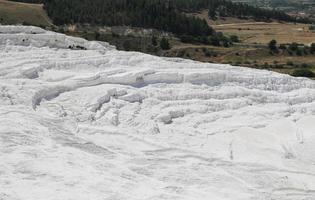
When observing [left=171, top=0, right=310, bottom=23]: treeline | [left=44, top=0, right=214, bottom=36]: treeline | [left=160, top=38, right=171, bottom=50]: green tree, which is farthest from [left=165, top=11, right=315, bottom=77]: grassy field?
[left=171, top=0, right=310, bottom=23]: treeline

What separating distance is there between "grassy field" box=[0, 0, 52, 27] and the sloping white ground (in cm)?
6871

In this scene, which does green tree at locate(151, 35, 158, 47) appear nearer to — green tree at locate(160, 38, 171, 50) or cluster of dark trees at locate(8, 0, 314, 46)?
green tree at locate(160, 38, 171, 50)

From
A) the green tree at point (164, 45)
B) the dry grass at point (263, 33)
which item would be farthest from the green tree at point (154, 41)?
the dry grass at point (263, 33)

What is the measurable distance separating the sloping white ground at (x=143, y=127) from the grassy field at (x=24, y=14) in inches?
2705

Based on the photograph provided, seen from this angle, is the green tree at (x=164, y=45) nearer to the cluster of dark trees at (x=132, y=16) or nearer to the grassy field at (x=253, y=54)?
the grassy field at (x=253, y=54)

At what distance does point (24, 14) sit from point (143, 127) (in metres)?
84.4

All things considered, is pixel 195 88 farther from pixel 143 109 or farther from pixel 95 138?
pixel 95 138

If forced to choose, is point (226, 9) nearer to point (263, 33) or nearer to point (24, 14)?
point (263, 33)

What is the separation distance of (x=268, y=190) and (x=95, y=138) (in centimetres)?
638

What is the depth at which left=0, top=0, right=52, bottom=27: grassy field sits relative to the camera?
9862cm

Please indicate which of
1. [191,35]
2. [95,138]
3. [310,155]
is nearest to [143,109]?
[95,138]

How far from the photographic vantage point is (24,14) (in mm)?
103625

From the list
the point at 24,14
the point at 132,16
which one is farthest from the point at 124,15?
the point at 24,14

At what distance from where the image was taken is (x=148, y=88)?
26.5 meters
